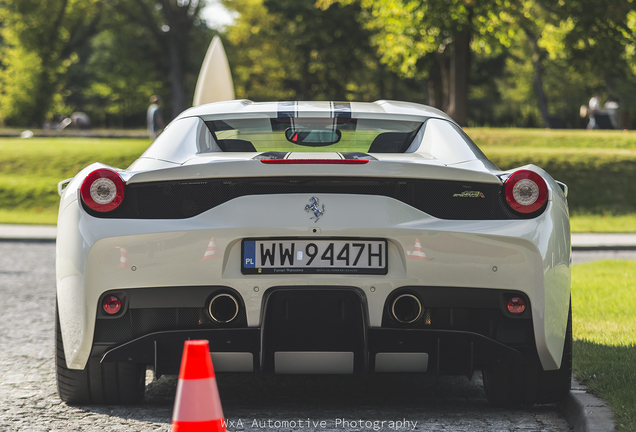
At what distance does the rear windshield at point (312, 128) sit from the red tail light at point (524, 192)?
104 cm

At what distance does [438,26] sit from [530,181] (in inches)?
749

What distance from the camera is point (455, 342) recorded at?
337 cm

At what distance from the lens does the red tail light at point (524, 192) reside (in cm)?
340

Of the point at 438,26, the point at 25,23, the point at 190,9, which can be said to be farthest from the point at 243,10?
the point at 438,26

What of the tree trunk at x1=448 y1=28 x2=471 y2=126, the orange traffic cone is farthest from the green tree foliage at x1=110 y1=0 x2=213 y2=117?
the orange traffic cone

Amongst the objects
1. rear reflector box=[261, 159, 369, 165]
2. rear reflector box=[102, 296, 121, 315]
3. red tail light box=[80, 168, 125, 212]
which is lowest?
rear reflector box=[102, 296, 121, 315]

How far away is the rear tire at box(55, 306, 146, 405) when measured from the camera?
3.67m

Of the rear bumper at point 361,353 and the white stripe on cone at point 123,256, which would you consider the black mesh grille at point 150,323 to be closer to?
the rear bumper at point 361,353

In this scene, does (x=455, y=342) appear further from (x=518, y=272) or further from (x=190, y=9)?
(x=190, y=9)

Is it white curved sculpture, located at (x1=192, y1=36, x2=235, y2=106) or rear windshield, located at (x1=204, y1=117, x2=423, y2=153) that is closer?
rear windshield, located at (x1=204, y1=117, x2=423, y2=153)

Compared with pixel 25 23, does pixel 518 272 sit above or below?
below

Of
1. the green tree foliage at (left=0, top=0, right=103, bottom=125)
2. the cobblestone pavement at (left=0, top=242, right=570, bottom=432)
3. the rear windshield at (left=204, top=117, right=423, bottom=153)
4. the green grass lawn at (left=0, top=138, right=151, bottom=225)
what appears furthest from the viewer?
the green tree foliage at (left=0, top=0, right=103, bottom=125)

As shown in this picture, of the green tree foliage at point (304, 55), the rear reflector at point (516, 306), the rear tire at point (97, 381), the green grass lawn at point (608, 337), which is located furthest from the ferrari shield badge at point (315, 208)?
the green tree foliage at point (304, 55)

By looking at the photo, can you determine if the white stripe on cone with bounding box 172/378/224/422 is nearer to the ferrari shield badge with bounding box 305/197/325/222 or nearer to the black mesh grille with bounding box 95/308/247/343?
the black mesh grille with bounding box 95/308/247/343
